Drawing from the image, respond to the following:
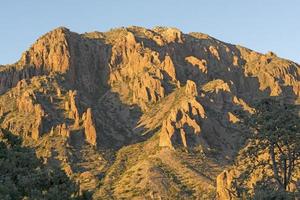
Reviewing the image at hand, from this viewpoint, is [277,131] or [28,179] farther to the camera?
[277,131]

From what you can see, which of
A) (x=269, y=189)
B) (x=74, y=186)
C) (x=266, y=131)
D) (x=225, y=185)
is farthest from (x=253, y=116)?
(x=225, y=185)

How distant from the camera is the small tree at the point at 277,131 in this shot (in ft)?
164

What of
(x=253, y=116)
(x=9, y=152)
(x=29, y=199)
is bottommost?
(x=29, y=199)

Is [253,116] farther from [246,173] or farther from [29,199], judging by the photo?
[29,199]

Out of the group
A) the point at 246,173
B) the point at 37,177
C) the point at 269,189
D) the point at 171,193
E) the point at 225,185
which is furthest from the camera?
the point at 171,193

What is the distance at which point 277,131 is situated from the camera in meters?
49.9

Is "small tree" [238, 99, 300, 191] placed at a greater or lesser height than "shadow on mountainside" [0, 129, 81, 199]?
greater

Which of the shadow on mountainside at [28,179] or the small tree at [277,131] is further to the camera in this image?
the small tree at [277,131]

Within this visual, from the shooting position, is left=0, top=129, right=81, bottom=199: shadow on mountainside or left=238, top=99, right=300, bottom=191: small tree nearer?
left=0, top=129, right=81, bottom=199: shadow on mountainside

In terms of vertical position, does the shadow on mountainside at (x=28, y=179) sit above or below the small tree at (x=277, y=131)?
below

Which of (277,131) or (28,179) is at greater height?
(277,131)

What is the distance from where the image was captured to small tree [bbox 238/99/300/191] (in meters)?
50.1

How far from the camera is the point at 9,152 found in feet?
157

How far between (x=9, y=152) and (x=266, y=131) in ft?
72.9
